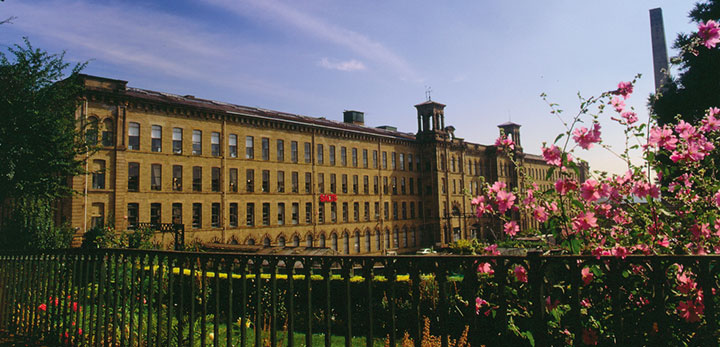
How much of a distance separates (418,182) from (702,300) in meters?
53.5

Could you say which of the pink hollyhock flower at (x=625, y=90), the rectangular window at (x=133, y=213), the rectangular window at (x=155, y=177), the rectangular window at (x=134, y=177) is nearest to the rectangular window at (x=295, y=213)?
the rectangular window at (x=155, y=177)

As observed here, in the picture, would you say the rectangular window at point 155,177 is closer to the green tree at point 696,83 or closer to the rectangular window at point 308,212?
the rectangular window at point 308,212

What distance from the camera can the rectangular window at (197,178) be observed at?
35.0 metres

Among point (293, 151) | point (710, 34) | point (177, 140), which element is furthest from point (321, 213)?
point (710, 34)

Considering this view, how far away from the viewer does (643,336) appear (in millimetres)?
3377

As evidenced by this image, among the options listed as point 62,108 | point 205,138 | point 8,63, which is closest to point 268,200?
point 205,138

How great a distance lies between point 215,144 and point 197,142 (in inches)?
63.2

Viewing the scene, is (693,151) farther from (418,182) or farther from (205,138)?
(418,182)

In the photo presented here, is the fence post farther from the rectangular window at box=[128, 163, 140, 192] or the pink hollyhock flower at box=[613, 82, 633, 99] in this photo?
the rectangular window at box=[128, 163, 140, 192]

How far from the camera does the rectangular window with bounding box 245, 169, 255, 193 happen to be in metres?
38.4

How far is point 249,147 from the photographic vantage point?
39.1m

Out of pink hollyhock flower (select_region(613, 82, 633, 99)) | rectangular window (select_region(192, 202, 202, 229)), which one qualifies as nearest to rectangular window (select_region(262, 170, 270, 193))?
rectangular window (select_region(192, 202, 202, 229))

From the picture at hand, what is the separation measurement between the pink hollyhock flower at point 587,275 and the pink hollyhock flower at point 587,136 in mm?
1428

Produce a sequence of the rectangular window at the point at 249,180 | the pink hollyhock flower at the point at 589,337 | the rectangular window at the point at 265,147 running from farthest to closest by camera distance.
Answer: the rectangular window at the point at 265,147, the rectangular window at the point at 249,180, the pink hollyhock flower at the point at 589,337
